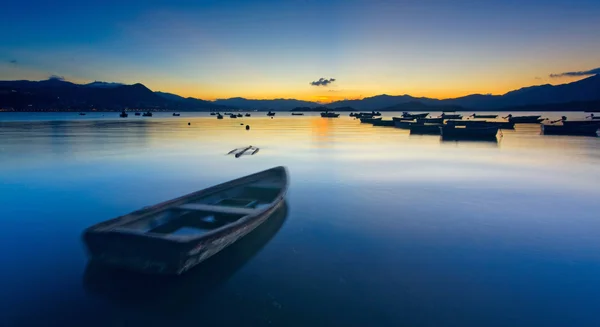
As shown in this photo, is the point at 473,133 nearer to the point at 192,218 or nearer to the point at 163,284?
the point at 192,218

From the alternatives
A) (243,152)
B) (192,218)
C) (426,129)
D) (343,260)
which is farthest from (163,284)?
(426,129)

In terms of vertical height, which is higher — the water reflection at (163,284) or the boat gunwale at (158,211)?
the boat gunwale at (158,211)

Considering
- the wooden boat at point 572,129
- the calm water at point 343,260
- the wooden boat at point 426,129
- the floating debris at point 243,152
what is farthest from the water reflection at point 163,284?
the wooden boat at point 572,129

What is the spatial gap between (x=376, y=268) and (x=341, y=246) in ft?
4.57

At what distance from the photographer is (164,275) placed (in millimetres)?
6660

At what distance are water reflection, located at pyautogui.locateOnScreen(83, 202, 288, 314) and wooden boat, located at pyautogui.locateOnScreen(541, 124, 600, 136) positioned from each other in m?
55.3

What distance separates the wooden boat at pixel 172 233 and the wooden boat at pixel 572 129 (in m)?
52.6

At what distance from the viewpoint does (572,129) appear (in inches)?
1865

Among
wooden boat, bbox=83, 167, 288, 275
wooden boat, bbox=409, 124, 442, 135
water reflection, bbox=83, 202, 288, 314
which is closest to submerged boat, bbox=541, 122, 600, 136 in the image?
wooden boat, bbox=409, 124, 442, 135

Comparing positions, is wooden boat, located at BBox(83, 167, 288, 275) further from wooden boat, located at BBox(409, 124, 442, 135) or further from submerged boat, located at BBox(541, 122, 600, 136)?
submerged boat, located at BBox(541, 122, 600, 136)

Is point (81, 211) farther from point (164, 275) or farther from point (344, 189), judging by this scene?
point (344, 189)

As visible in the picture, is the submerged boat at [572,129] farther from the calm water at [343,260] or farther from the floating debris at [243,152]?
the floating debris at [243,152]

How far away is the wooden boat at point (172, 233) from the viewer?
20.0 ft

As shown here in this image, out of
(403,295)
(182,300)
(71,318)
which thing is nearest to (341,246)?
(403,295)
